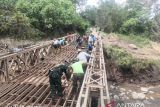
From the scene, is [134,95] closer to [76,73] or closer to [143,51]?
[76,73]

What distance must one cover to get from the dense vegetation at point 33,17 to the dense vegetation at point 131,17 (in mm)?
11385

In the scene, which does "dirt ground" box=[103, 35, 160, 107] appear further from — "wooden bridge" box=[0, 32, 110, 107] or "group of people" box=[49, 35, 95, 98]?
"group of people" box=[49, 35, 95, 98]

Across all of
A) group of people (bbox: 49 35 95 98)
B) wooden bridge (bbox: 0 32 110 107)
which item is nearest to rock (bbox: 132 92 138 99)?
wooden bridge (bbox: 0 32 110 107)

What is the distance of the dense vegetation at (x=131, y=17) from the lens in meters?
38.5

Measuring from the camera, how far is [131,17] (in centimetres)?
4316

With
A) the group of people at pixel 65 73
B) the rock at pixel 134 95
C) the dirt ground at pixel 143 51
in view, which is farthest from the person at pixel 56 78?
the dirt ground at pixel 143 51

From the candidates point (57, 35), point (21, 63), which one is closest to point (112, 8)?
point (57, 35)

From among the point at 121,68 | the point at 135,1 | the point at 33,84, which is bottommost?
the point at 121,68

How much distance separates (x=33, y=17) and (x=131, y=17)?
21.5 m

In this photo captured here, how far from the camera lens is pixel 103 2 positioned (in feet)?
160

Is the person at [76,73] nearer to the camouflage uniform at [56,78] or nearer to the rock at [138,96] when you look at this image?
the camouflage uniform at [56,78]

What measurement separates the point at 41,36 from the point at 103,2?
24.7 m

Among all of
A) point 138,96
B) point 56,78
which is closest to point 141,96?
point 138,96

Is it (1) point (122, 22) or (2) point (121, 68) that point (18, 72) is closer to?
(2) point (121, 68)
